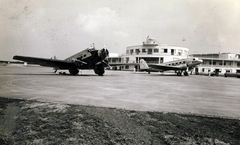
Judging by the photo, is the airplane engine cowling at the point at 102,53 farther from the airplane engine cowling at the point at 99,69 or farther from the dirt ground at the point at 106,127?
the dirt ground at the point at 106,127

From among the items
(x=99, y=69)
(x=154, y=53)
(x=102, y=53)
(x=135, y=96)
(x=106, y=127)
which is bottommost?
(x=106, y=127)

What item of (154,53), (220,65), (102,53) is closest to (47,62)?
(102,53)

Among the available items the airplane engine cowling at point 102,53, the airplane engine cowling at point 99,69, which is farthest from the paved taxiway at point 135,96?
the airplane engine cowling at point 99,69

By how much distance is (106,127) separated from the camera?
14.6 ft

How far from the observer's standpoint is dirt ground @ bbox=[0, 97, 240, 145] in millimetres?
3910

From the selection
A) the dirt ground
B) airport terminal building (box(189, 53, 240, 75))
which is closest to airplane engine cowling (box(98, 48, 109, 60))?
the dirt ground

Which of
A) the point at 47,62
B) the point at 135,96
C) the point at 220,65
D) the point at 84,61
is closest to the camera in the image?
the point at 135,96

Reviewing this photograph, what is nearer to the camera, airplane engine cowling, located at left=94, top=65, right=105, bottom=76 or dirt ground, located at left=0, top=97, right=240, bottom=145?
dirt ground, located at left=0, top=97, right=240, bottom=145

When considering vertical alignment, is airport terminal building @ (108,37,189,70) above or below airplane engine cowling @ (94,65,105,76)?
above

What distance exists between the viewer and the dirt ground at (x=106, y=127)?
12.8 ft

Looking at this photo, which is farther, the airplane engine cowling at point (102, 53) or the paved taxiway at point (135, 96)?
the airplane engine cowling at point (102, 53)

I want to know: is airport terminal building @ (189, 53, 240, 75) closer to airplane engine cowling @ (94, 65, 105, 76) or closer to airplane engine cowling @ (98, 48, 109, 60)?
airplane engine cowling @ (94, 65, 105, 76)

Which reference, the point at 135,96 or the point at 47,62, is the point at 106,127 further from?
the point at 47,62

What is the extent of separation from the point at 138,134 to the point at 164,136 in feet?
2.30
